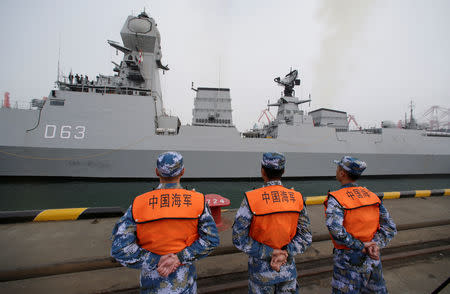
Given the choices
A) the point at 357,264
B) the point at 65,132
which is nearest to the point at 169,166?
the point at 357,264

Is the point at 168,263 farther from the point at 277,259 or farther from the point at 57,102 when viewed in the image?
the point at 57,102

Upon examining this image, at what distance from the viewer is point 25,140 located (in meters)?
7.09

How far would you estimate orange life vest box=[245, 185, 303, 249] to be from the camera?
1.00 meters

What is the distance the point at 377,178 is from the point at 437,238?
10555 millimetres

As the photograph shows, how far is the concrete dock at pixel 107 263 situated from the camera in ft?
4.62

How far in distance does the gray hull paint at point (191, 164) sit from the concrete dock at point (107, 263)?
226 inches

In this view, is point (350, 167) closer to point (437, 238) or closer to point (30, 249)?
point (437, 238)

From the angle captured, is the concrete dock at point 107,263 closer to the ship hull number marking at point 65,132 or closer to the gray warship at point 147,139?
the gray warship at point 147,139

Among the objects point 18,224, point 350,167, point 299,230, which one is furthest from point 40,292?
point 350,167

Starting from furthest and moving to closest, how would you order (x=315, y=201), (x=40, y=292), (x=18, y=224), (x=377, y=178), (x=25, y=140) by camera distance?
(x=377, y=178) → (x=25, y=140) → (x=315, y=201) → (x=18, y=224) → (x=40, y=292)

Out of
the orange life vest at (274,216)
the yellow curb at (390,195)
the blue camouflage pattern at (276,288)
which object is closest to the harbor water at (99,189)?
the yellow curb at (390,195)

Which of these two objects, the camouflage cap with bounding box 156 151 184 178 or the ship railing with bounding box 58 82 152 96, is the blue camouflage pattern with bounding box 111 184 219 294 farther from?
the ship railing with bounding box 58 82 152 96

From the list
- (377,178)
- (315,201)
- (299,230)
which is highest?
(299,230)

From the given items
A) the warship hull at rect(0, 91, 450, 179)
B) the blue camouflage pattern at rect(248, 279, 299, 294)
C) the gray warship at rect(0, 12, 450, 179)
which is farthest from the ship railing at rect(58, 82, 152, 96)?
the blue camouflage pattern at rect(248, 279, 299, 294)
